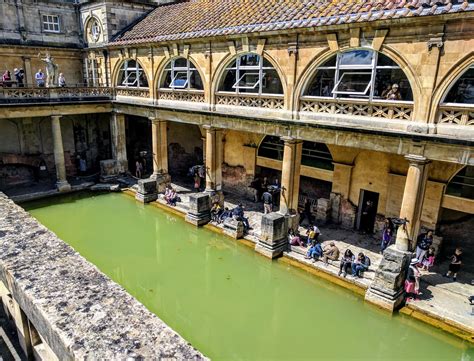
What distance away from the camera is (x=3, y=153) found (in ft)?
66.4

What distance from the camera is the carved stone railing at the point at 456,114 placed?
9758 mm

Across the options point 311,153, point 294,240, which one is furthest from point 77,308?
point 311,153

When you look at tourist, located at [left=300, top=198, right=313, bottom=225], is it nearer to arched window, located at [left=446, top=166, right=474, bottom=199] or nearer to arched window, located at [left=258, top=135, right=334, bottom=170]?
arched window, located at [left=258, top=135, right=334, bottom=170]

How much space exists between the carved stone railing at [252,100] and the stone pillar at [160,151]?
15.7 ft

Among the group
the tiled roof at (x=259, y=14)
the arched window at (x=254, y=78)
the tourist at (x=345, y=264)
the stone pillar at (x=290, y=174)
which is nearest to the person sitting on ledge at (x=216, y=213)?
the stone pillar at (x=290, y=174)

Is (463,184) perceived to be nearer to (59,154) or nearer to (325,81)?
(325,81)

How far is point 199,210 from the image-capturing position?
16.2 m

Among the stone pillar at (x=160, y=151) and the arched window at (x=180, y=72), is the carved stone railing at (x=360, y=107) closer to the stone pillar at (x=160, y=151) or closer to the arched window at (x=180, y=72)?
the arched window at (x=180, y=72)

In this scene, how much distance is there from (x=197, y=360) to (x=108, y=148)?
2283cm

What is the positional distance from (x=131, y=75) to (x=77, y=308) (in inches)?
751

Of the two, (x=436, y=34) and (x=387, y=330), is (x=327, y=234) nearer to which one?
(x=387, y=330)

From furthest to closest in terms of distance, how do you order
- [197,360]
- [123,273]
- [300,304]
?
[123,273]
[300,304]
[197,360]

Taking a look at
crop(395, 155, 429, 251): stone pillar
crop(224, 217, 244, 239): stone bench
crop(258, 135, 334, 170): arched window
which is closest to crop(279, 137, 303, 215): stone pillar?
crop(224, 217, 244, 239): stone bench

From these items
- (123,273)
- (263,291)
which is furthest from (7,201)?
(263,291)
